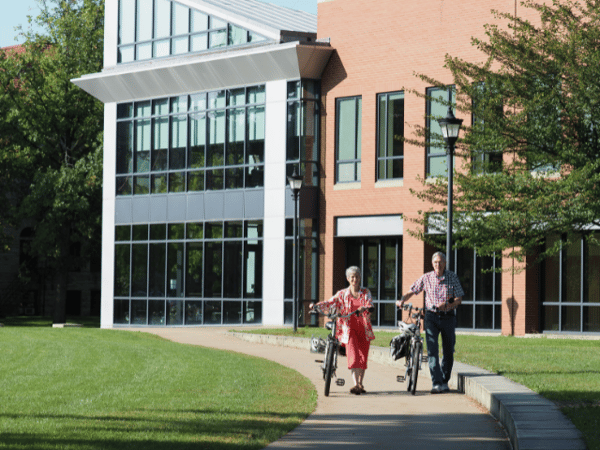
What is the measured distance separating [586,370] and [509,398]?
4.63m

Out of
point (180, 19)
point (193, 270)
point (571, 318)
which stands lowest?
point (571, 318)

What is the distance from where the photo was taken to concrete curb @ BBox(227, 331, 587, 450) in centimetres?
830

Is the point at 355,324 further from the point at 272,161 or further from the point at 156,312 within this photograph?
the point at 156,312

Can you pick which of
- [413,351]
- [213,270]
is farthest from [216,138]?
[413,351]

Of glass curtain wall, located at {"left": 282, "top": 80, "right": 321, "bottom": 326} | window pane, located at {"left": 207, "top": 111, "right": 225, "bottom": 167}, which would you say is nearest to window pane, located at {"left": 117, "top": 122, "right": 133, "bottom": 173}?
window pane, located at {"left": 207, "top": 111, "right": 225, "bottom": 167}

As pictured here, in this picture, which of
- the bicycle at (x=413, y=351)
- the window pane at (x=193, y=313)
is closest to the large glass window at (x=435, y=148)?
the window pane at (x=193, y=313)

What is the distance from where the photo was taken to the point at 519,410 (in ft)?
33.0

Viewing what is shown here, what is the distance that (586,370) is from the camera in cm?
1527

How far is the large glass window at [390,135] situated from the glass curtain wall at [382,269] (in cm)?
208

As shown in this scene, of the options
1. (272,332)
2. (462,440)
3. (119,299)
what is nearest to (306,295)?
(272,332)

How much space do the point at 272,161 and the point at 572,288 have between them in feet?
33.1

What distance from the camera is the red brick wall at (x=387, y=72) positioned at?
94.7 feet

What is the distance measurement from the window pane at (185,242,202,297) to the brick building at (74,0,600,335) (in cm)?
5

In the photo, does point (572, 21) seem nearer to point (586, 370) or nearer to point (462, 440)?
point (586, 370)
